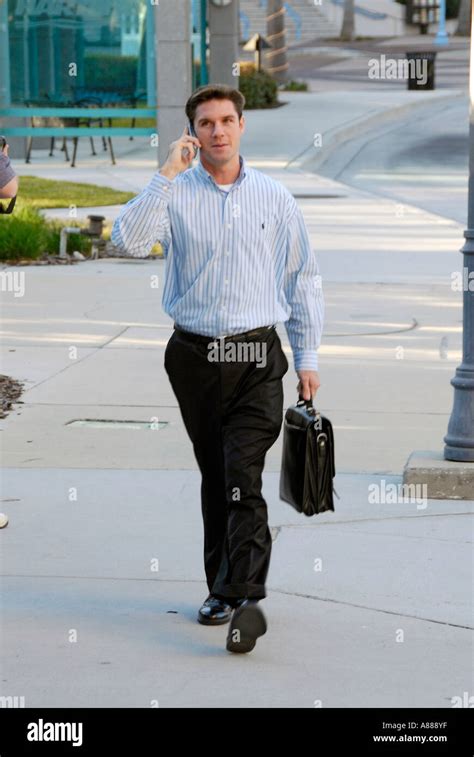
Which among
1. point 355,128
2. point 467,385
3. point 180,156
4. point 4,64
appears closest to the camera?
point 180,156

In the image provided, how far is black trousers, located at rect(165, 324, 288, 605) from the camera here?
525 cm

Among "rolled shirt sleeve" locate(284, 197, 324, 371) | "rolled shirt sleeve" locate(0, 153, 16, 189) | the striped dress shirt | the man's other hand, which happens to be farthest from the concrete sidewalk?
"rolled shirt sleeve" locate(0, 153, 16, 189)

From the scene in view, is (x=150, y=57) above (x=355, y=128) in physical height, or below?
above

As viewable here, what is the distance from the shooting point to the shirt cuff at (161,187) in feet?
16.7

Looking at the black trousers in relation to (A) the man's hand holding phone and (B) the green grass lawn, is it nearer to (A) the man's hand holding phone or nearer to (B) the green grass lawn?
(A) the man's hand holding phone

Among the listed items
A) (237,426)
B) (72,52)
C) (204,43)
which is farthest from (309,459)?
(204,43)

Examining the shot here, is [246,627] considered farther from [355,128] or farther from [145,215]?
[355,128]

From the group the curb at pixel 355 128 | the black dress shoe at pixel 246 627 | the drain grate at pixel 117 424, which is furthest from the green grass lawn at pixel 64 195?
the black dress shoe at pixel 246 627

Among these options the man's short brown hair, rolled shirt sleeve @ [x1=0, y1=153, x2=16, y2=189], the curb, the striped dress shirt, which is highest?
the man's short brown hair

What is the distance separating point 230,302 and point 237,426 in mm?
437

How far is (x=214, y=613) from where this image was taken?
215 inches

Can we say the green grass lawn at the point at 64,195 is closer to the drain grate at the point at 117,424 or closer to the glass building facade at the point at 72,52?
the glass building facade at the point at 72,52

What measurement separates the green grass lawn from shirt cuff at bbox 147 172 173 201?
1197cm
